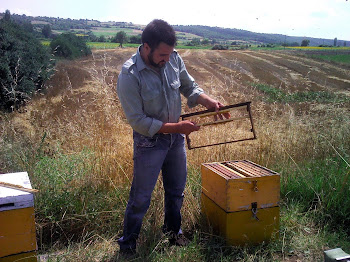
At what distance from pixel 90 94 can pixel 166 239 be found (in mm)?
8717

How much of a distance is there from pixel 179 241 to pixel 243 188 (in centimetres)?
76

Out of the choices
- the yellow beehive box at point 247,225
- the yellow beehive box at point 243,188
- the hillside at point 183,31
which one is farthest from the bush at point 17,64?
the hillside at point 183,31

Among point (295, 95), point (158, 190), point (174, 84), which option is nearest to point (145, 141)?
point (174, 84)

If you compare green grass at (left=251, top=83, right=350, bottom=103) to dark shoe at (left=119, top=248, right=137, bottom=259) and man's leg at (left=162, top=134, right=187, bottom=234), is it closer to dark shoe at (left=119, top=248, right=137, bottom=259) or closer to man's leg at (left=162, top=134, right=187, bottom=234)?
man's leg at (left=162, top=134, right=187, bottom=234)

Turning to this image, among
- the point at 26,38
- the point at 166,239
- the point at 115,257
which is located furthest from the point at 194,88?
the point at 26,38

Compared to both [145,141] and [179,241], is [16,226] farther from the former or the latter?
[179,241]

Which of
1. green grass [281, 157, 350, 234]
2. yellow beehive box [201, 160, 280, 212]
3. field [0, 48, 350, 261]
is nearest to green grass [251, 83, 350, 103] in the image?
field [0, 48, 350, 261]

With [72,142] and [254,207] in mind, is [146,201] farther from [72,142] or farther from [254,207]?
[72,142]

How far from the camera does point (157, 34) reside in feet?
8.20

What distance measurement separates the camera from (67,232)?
10.7ft

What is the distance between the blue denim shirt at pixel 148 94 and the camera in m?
2.56

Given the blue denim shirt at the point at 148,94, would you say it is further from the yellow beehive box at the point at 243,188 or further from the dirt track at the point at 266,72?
the dirt track at the point at 266,72

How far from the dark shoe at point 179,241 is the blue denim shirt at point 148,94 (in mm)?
1082

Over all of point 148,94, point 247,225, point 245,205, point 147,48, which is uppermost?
point 147,48
